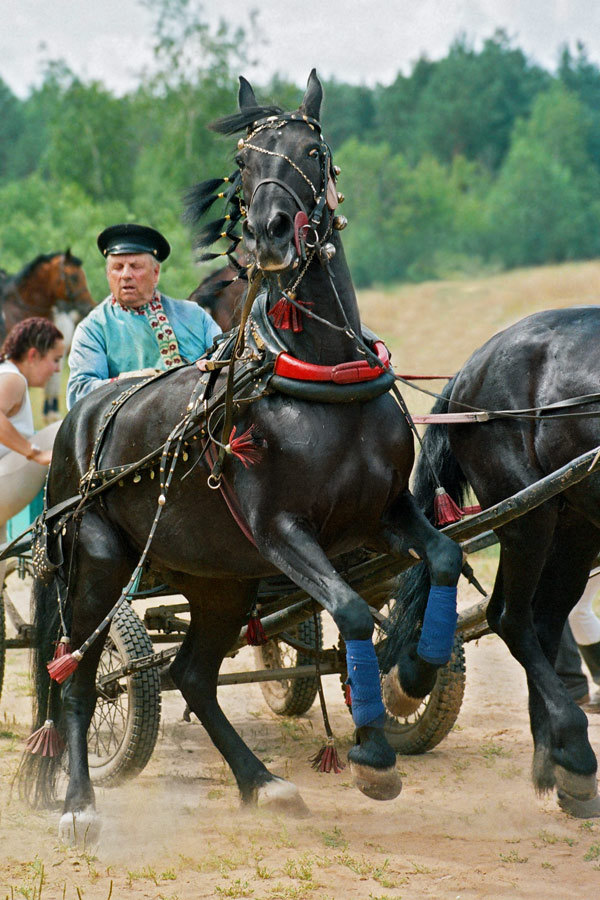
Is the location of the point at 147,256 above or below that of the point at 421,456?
above

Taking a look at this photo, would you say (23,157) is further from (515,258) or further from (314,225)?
(314,225)

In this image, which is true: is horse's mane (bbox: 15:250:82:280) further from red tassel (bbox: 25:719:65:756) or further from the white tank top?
red tassel (bbox: 25:719:65:756)

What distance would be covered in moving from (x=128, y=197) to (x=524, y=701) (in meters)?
25.6

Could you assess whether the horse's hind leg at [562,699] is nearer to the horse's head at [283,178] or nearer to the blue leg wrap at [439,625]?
the blue leg wrap at [439,625]

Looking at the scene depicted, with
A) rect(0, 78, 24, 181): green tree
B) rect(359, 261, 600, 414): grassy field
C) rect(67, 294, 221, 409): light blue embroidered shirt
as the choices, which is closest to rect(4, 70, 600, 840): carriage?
rect(67, 294, 221, 409): light blue embroidered shirt

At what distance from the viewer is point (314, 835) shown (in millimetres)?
4066

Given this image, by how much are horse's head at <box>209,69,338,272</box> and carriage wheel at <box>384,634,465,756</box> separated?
2.23 meters

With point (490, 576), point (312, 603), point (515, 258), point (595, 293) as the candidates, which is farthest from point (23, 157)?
point (312, 603)

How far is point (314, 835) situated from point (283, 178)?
247 centimetres

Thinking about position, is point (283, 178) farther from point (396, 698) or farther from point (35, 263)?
point (35, 263)

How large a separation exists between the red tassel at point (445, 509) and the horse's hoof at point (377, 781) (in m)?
1.09

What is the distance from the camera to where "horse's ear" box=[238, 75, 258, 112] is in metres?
3.52

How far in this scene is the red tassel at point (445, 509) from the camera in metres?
3.99

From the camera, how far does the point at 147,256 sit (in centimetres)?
491
